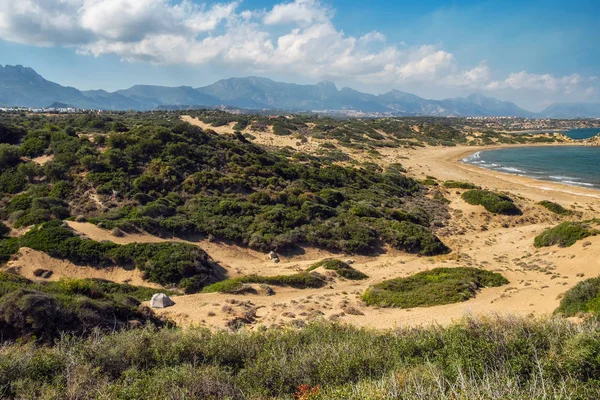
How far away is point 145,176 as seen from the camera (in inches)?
890

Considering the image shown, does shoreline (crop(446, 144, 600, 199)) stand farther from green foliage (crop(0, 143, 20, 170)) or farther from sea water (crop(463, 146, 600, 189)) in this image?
green foliage (crop(0, 143, 20, 170))

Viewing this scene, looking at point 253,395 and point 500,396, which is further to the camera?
point 253,395

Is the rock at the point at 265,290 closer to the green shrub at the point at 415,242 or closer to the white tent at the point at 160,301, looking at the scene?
the white tent at the point at 160,301

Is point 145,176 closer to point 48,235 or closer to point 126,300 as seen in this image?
point 48,235

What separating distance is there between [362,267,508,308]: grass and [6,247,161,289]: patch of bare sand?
29.3 ft

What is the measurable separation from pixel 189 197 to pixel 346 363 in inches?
730

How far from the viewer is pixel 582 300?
31.9 ft

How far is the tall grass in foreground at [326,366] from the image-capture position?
4691 mm

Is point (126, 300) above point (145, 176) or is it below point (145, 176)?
below

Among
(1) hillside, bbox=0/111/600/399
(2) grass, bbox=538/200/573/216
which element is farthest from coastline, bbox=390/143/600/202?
(2) grass, bbox=538/200/573/216

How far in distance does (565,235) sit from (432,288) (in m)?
10.4

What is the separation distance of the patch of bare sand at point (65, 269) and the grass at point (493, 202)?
2529 centimetres

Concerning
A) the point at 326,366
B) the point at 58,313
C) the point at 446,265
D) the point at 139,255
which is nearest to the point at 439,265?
the point at 446,265

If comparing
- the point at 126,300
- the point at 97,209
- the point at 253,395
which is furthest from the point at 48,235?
the point at 253,395
